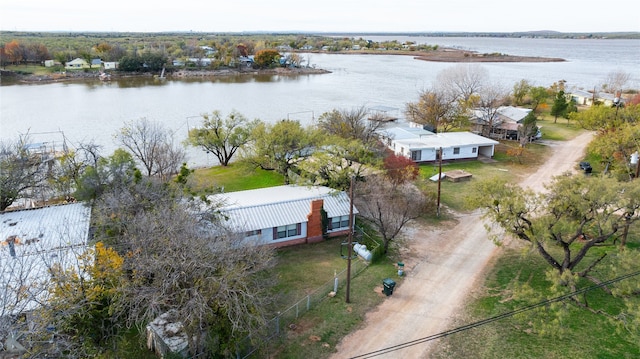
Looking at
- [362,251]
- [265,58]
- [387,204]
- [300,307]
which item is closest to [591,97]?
[387,204]

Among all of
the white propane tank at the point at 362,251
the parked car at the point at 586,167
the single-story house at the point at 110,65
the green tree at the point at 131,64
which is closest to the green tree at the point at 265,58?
the green tree at the point at 131,64

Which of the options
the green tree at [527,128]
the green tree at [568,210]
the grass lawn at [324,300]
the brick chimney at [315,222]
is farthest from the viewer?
the green tree at [527,128]

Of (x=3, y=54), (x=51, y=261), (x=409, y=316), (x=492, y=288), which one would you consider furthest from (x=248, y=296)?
(x=3, y=54)

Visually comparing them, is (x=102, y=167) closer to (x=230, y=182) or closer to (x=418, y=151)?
(x=230, y=182)

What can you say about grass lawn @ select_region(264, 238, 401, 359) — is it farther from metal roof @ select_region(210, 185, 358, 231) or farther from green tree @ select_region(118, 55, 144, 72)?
green tree @ select_region(118, 55, 144, 72)

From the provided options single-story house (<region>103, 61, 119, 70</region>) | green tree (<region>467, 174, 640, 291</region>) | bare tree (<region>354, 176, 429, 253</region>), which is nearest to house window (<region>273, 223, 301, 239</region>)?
bare tree (<region>354, 176, 429, 253</region>)

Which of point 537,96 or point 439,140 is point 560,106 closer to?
point 537,96

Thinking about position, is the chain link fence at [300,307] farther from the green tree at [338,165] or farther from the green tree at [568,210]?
the green tree at [338,165]
